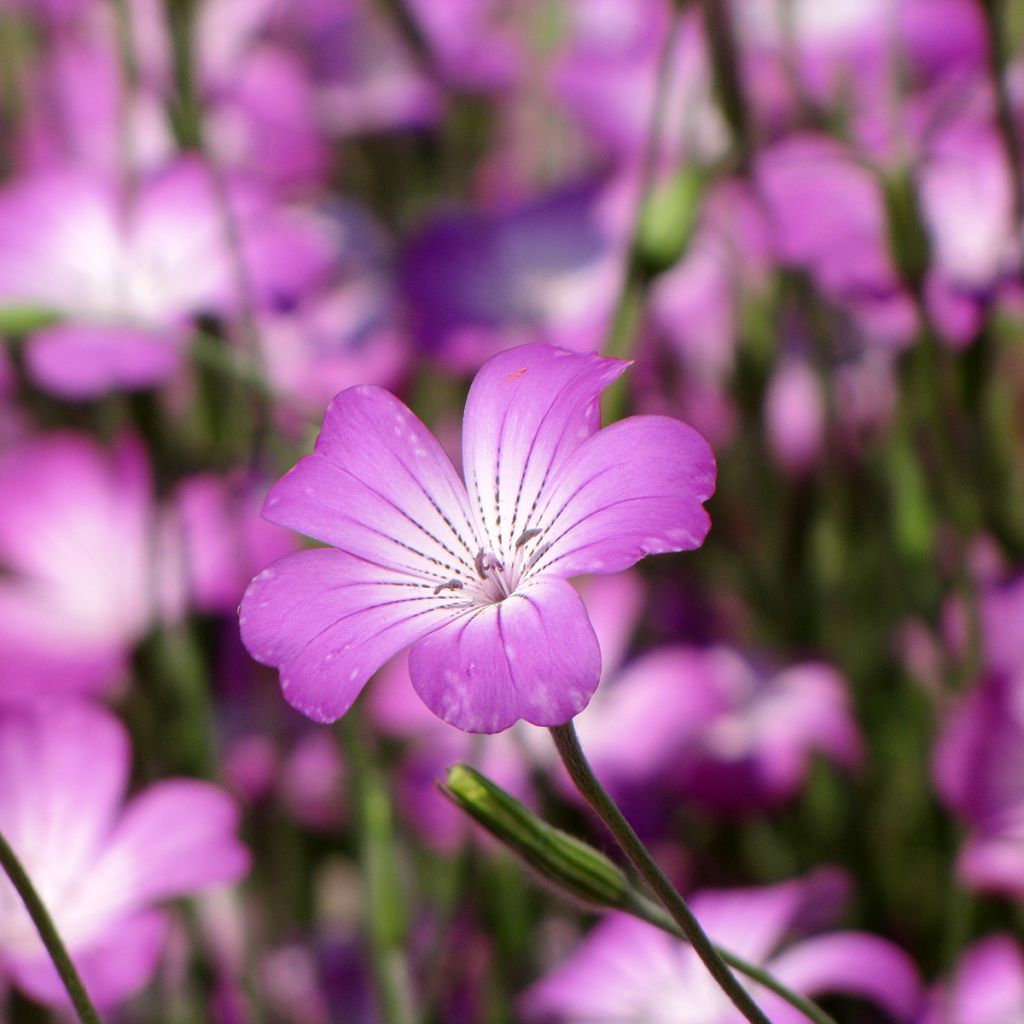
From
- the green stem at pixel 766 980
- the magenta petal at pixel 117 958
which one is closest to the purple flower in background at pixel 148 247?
the magenta petal at pixel 117 958

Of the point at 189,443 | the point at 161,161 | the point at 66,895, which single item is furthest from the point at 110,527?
the point at 161,161

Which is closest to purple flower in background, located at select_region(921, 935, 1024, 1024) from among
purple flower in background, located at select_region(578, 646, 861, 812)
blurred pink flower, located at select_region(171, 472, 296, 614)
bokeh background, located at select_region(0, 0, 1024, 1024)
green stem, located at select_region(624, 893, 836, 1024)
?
bokeh background, located at select_region(0, 0, 1024, 1024)

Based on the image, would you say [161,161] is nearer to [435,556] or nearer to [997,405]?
[997,405]

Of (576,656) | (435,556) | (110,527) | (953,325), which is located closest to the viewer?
(576,656)

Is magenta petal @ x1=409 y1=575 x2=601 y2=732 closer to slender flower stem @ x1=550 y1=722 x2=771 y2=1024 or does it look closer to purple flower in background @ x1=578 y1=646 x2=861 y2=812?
slender flower stem @ x1=550 y1=722 x2=771 y2=1024

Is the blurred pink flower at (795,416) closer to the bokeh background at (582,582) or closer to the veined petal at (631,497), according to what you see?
the bokeh background at (582,582)

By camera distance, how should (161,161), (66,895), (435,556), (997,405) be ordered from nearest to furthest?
(435,556) → (66,895) → (997,405) → (161,161)

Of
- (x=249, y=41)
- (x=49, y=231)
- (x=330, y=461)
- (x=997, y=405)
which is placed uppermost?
(x=249, y=41)
